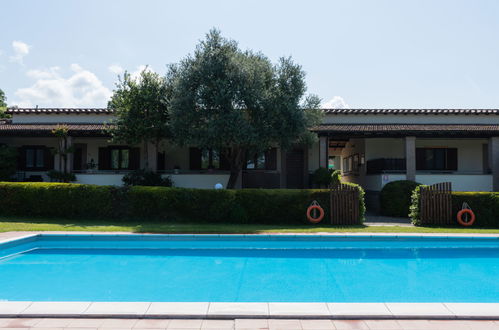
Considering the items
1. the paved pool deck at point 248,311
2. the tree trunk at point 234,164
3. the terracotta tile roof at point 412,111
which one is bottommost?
the paved pool deck at point 248,311

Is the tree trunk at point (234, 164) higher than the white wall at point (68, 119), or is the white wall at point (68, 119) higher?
the white wall at point (68, 119)

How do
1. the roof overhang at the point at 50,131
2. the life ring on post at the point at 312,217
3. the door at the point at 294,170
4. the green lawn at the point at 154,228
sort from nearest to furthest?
the green lawn at the point at 154,228 → the life ring on post at the point at 312,217 → the roof overhang at the point at 50,131 → the door at the point at 294,170

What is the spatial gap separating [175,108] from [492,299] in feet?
41.2

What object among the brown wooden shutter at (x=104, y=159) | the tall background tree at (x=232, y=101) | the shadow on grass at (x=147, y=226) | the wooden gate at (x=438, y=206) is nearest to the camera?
the shadow on grass at (x=147, y=226)

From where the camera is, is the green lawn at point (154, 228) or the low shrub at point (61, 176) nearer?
the green lawn at point (154, 228)

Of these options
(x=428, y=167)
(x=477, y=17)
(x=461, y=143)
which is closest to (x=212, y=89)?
(x=477, y=17)

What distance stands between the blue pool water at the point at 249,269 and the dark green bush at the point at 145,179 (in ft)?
21.9

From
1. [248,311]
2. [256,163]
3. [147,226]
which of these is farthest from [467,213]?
[248,311]

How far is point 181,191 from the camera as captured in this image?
A: 13.8 m

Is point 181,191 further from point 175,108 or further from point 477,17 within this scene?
point 477,17

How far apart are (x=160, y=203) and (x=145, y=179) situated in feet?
11.2

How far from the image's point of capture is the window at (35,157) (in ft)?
66.1

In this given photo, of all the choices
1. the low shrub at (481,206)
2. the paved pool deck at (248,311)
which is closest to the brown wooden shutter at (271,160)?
the low shrub at (481,206)

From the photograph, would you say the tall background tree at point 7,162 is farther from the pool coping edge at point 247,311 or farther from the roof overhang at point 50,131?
the pool coping edge at point 247,311
